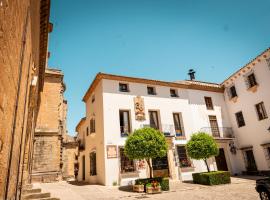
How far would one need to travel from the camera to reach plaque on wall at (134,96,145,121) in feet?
60.4

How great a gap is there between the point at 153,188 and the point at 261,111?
43.8 ft

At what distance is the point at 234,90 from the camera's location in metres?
22.3

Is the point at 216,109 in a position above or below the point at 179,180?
above

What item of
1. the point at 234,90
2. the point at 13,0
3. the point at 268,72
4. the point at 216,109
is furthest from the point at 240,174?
the point at 13,0

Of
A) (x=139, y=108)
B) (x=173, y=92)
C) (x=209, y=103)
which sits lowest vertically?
(x=139, y=108)

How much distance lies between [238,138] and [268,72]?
24.6 feet

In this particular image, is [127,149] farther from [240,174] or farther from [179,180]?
[240,174]

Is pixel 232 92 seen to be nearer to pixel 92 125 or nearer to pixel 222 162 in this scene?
pixel 222 162

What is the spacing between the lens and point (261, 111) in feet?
62.1

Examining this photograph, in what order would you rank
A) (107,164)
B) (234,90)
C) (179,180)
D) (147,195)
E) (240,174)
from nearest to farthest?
(147,195), (107,164), (179,180), (240,174), (234,90)

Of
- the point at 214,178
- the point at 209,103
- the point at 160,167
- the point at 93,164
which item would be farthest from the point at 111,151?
the point at 209,103

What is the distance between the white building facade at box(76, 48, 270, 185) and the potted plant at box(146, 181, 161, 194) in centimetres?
380

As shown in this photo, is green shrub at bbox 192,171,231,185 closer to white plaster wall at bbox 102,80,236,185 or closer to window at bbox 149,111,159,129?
white plaster wall at bbox 102,80,236,185

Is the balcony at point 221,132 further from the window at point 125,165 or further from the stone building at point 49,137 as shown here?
the stone building at point 49,137
